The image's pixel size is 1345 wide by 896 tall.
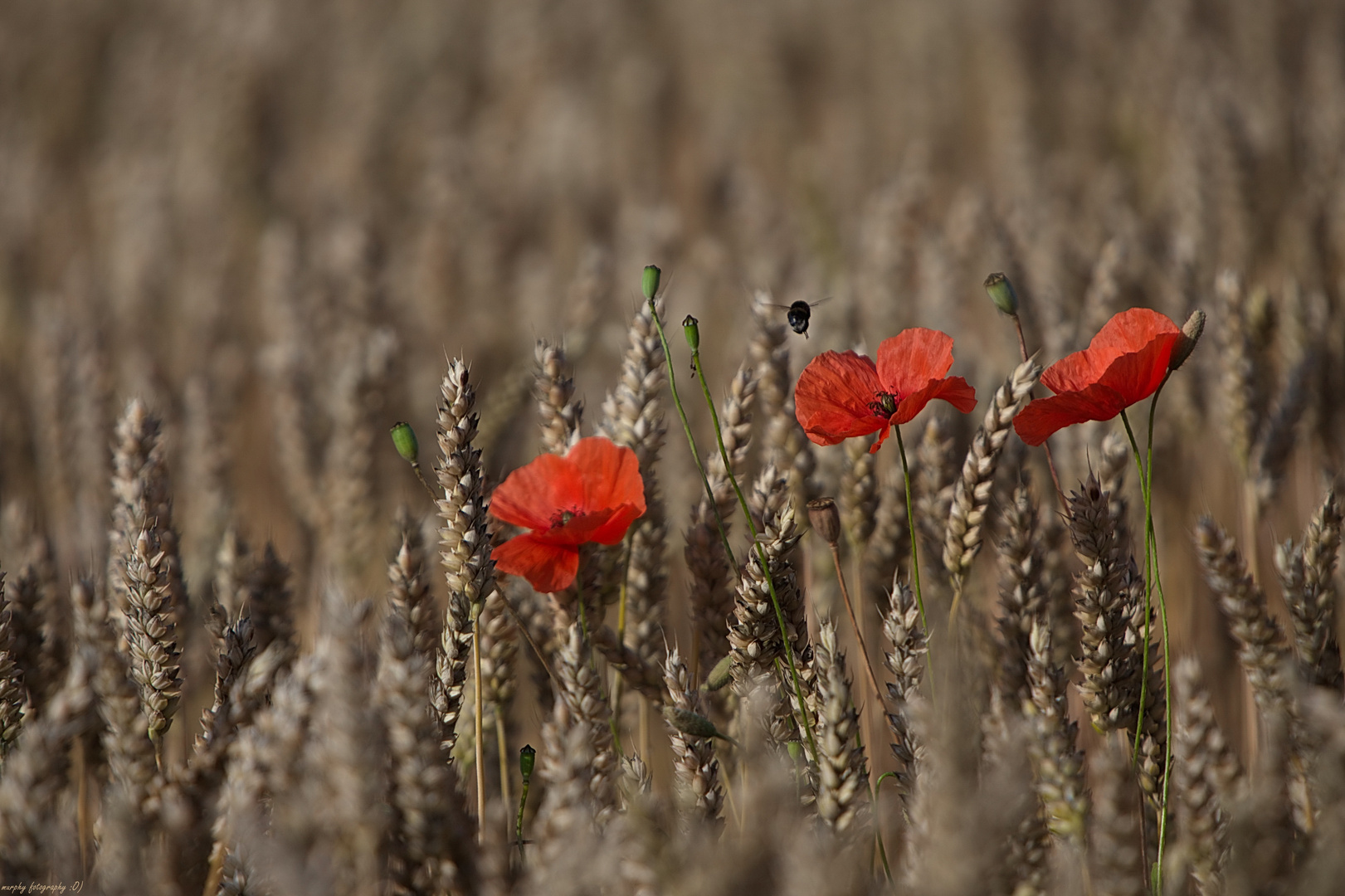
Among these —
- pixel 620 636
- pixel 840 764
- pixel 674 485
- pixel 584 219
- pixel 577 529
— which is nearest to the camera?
pixel 840 764

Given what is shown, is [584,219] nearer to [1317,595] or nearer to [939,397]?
[939,397]

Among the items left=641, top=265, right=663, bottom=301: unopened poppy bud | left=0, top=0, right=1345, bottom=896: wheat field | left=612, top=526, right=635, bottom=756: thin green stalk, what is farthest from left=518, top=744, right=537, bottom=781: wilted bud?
left=641, top=265, right=663, bottom=301: unopened poppy bud

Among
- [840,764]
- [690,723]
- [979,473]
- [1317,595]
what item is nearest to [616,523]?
[690,723]

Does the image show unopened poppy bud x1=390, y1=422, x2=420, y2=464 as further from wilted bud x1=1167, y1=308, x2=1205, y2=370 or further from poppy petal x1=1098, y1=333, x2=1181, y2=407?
wilted bud x1=1167, y1=308, x2=1205, y2=370

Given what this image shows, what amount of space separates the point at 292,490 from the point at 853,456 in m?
1.90

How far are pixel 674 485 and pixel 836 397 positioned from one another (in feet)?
4.23

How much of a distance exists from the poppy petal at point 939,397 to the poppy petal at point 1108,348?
0.33ft

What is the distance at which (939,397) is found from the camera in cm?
131

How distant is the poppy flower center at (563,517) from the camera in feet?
4.44

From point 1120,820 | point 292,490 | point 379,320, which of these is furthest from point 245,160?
point 1120,820

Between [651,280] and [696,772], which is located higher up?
[651,280]

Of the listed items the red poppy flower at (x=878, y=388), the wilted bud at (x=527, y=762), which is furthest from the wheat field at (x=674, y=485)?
the red poppy flower at (x=878, y=388)

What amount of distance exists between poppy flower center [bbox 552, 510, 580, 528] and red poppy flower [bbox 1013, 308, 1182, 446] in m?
0.61

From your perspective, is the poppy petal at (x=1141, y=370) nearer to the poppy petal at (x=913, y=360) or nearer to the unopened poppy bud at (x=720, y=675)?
the poppy petal at (x=913, y=360)
